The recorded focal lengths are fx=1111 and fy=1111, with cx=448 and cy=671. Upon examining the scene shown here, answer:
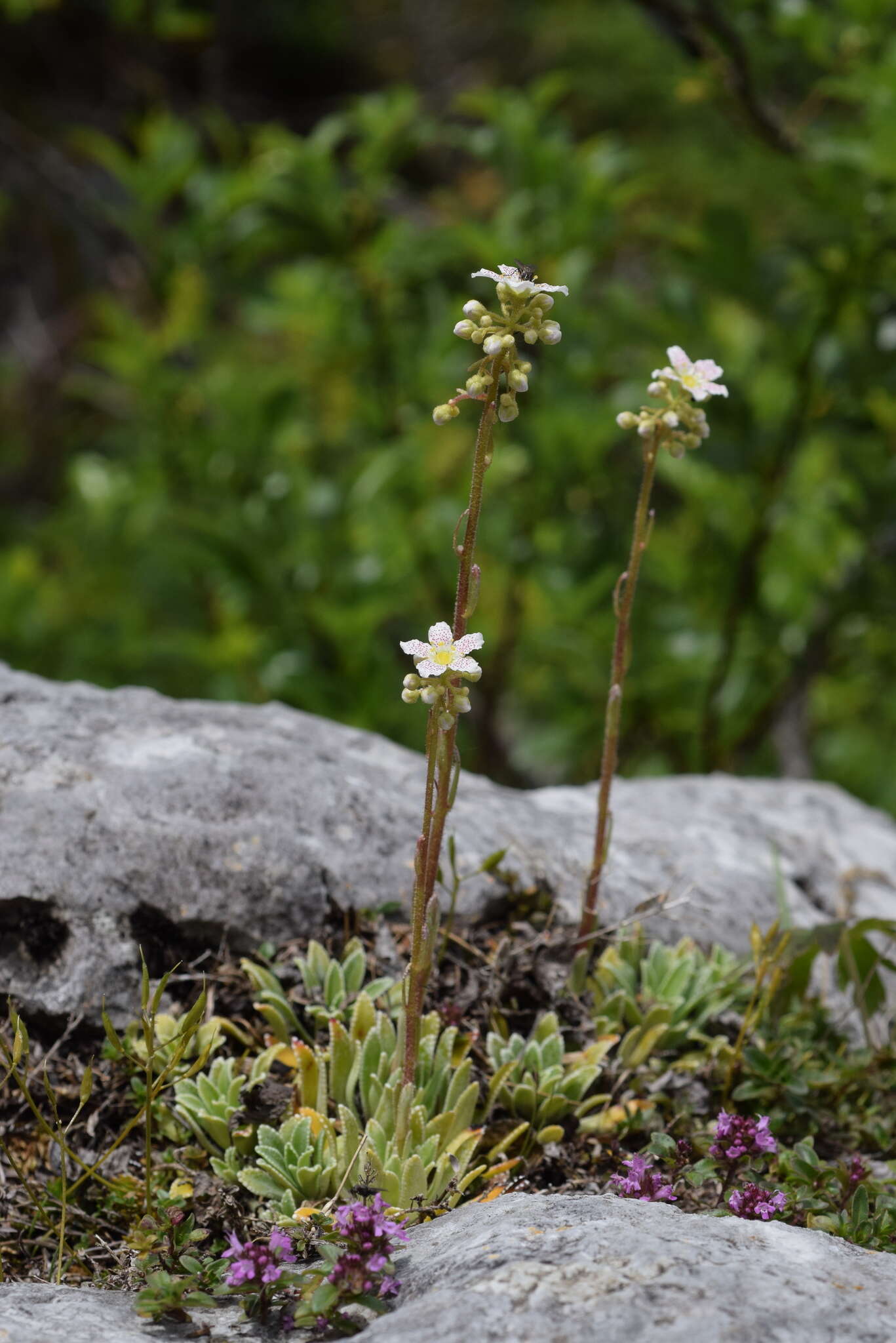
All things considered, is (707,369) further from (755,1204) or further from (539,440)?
(539,440)

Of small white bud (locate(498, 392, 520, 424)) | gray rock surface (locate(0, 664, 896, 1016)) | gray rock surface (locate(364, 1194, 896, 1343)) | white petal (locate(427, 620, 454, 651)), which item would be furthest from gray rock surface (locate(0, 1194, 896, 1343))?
small white bud (locate(498, 392, 520, 424))

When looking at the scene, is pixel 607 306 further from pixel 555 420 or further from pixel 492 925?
pixel 492 925

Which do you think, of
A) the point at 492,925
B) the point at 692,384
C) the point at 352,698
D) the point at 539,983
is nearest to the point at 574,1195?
the point at 539,983

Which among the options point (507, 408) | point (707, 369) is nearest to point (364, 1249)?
point (507, 408)

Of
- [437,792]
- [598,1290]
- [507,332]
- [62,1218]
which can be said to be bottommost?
[62,1218]

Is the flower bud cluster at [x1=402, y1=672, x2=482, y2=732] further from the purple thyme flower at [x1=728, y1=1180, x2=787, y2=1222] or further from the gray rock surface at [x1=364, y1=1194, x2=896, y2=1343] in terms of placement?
the purple thyme flower at [x1=728, y1=1180, x2=787, y2=1222]

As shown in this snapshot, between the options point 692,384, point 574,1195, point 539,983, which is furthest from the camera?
point 539,983

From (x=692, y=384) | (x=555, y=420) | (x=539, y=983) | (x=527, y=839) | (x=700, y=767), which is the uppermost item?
(x=555, y=420)
